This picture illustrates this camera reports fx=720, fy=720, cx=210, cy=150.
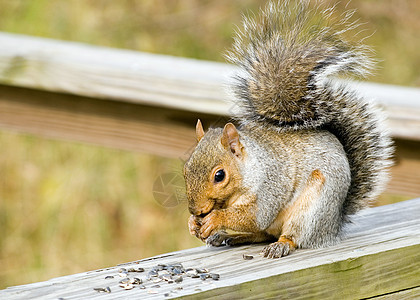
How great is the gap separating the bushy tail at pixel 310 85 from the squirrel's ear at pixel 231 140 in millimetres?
129

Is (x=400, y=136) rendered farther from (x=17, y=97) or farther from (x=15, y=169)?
(x=15, y=169)

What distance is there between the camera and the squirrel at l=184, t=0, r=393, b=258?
1.68m

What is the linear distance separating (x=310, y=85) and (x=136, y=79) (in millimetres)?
622

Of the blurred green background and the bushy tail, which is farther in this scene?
the blurred green background

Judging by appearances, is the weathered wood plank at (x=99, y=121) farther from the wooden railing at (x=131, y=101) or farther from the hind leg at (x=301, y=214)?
the hind leg at (x=301, y=214)

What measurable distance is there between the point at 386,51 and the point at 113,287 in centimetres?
379

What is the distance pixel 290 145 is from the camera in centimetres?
179

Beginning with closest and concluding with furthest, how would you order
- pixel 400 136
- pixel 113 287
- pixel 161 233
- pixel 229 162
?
pixel 113 287 < pixel 229 162 < pixel 400 136 < pixel 161 233

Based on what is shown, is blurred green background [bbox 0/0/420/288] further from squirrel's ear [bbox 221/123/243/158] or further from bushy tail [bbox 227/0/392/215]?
squirrel's ear [bbox 221/123/243/158]

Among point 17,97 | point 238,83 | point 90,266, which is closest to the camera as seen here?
point 238,83

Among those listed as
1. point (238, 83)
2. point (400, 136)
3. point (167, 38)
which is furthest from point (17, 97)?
point (167, 38)

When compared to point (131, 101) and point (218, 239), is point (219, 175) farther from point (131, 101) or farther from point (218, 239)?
point (131, 101)

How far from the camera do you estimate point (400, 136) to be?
2.10 meters

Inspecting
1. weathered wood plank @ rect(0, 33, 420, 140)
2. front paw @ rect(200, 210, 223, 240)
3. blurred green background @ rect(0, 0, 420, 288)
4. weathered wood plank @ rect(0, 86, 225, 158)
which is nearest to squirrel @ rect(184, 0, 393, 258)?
front paw @ rect(200, 210, 223, 240)
